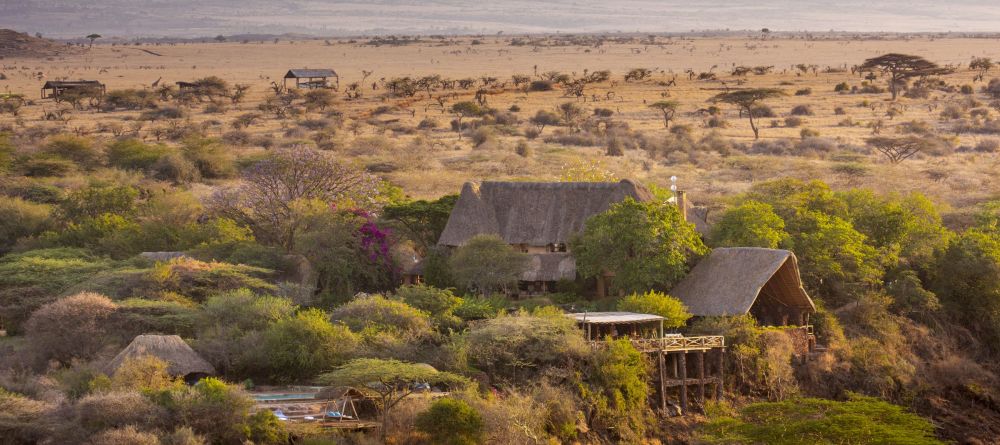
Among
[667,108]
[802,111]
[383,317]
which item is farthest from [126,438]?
[802,111]

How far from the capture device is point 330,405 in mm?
25734

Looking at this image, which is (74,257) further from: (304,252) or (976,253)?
(976,253)

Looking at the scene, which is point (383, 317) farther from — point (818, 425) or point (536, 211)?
point (818, 425)

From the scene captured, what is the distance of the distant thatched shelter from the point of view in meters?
26.8

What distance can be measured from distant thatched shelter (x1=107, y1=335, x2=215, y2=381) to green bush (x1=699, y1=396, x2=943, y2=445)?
9.34 meters

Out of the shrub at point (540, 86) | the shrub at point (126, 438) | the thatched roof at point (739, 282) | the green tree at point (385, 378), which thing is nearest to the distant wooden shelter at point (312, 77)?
the shrub at point (540, 86)

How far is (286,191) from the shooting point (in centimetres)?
3844

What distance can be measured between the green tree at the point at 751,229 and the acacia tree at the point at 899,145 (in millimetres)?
27384

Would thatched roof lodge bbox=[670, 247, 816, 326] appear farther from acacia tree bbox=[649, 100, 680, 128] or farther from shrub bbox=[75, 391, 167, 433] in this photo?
acacia tree bbox=[649, 100, 680, 128]

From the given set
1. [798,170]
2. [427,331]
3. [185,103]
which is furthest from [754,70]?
[427,331]

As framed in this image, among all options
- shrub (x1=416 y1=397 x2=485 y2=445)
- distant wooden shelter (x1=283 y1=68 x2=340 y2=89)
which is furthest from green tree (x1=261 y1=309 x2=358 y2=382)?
distant wooden shelter (x1=283 y1=68 x2=340 y2=89)

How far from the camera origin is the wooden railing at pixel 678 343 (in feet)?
93.5

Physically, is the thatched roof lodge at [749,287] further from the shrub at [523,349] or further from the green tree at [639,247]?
the shrub at [523,349]

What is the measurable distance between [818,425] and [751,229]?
752cm
